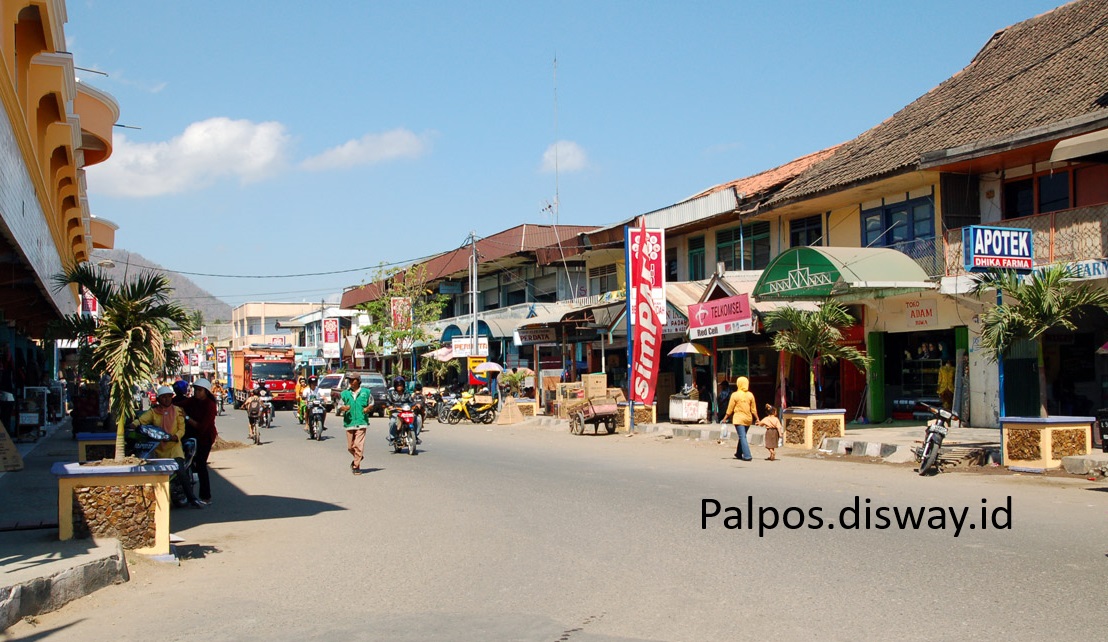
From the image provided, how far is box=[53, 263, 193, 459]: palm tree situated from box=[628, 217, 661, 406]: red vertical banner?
1840 cm

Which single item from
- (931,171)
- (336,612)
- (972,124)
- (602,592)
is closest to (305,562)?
(336,612)

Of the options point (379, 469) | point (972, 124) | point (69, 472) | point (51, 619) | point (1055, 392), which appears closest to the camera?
point (51, 619)

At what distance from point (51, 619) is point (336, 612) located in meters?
2.08

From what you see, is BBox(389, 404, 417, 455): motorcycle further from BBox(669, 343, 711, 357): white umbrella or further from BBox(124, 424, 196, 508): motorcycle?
BBox(669, 343, 711, 357): white umbrella

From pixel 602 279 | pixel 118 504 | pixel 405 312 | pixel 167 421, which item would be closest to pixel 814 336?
pixel 167 421

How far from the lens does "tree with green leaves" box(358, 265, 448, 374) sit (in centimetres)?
5022

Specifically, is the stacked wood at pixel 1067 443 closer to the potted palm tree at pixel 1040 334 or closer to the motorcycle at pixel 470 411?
the potted palm tree at pixel 1040 334

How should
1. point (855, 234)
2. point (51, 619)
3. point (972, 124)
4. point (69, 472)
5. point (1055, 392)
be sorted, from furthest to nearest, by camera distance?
1. point (855, 234)
2. point (972, 124)
3. point (1055, 392)
4. point (69, 472)
5. point (51, 619)

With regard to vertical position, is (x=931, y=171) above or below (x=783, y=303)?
above

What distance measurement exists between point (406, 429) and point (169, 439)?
9.54 m

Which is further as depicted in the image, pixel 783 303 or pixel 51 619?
pixel 783 303

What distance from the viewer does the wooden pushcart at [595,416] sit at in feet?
88.4

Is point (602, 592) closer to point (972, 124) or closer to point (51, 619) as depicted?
point (51, 619)

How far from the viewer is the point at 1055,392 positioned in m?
21.9
